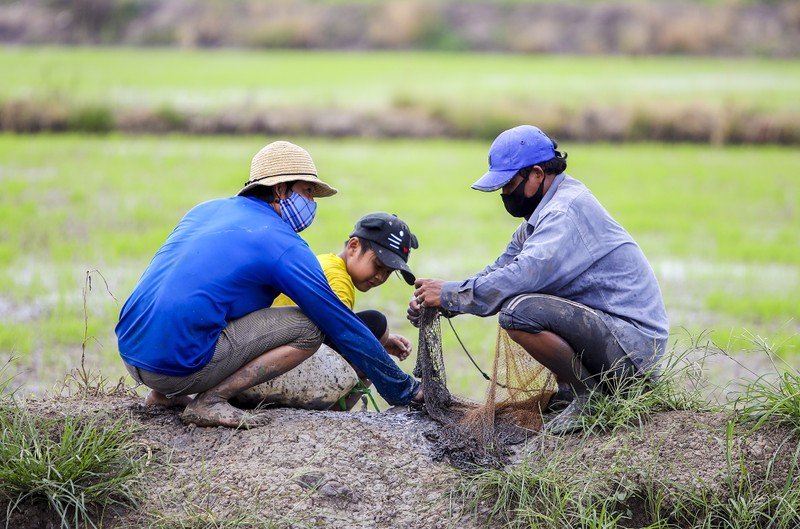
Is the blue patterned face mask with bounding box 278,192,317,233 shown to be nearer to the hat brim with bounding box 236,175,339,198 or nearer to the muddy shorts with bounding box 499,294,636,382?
the hat brim with bounding box 236,175,339,198

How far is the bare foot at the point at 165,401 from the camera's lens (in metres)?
5.08

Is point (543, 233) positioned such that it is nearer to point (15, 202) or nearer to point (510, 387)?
point (510, 387)

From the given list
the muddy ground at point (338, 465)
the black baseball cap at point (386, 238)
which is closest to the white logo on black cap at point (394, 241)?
the black baseball cap at point (386, 238)

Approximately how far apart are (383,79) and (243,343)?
20916mm

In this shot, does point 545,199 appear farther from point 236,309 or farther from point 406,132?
point 406,132

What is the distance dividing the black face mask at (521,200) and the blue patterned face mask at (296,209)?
98cm

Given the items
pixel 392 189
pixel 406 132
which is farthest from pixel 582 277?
pixel 406 132

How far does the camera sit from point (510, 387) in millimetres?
5250

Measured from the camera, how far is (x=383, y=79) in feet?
82.3

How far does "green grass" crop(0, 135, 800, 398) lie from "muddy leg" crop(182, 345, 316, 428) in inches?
95.4

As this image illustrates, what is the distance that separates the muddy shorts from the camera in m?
4.72

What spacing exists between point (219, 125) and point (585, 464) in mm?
15704

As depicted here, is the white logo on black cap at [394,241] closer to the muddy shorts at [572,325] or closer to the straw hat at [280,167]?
the straw hat at [280,167]

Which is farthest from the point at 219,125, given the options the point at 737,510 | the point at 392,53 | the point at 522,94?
the point at 737,510
